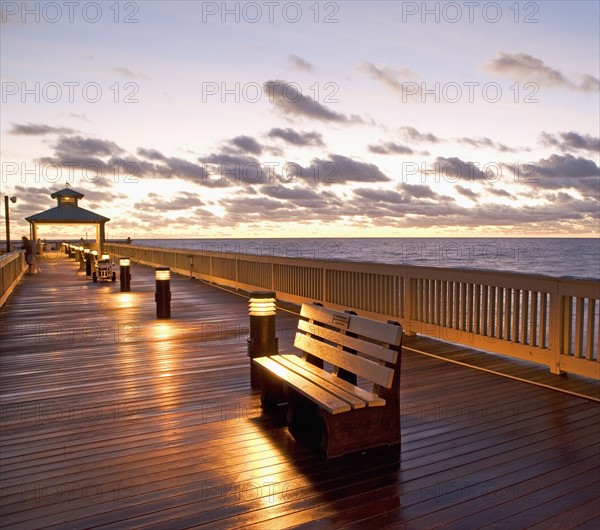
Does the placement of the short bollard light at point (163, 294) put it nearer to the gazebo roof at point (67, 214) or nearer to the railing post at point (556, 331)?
the railing post at point (556, 331)

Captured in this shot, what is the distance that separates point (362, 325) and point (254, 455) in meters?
1.20

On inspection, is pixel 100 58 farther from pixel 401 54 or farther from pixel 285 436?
pixel 285 436

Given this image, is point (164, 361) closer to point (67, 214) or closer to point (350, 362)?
point (350, 362)

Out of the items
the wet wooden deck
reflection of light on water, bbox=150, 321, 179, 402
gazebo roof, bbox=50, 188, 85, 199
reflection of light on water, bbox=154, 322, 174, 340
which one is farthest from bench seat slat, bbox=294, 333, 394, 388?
gazebo roof, bbox=50, 188, 85, 199

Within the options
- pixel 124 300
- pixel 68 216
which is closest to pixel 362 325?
pixel 124 300

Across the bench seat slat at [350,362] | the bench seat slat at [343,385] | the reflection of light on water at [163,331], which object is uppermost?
the bench seat slat at [350,362]

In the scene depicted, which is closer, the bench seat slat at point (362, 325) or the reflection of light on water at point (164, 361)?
the bench seat slat at point (362, 325)

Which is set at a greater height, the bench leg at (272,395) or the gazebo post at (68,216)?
the gazebo post at (68,216)

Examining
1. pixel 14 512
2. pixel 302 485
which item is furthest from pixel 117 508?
pixel 302 485

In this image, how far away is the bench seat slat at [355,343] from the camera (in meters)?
3.59

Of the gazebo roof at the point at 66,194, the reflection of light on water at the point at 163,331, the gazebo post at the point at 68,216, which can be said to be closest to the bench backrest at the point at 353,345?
the reflection of light on water at the point at 163,331

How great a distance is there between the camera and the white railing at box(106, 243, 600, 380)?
566 centimetres

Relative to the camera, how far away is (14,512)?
294cm

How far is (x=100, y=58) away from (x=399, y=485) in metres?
13.7
